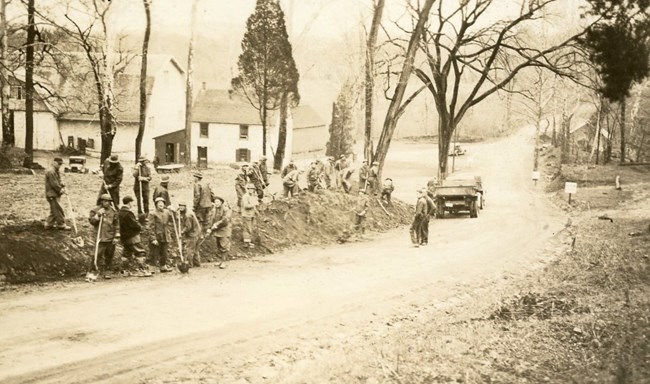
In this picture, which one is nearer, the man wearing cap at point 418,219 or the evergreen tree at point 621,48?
the evergreen tree at point 621,48

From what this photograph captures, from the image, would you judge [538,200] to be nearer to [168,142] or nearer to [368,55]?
[368,55]

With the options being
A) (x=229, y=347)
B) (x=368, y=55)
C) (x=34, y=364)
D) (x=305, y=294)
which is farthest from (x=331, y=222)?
(x=34, y=364)

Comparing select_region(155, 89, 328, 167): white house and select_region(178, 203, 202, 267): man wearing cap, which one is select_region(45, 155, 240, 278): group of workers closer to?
select_region(178, 203, 202, 267): man wearing cap

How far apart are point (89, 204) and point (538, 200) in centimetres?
2442

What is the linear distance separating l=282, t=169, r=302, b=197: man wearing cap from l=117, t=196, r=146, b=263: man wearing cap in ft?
23.6

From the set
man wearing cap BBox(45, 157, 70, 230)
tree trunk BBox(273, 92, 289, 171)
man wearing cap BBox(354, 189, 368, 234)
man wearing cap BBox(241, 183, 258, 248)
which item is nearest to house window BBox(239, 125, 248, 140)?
tree trunk BBox(273, 92, 289, 171)

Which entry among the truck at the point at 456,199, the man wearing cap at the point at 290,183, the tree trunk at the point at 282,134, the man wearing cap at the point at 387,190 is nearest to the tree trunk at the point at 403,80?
the man wearing cap at the point at 387,190

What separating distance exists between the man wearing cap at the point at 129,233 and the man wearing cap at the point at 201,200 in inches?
77.7

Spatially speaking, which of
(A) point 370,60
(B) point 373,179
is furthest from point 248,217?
(A) point 370,60

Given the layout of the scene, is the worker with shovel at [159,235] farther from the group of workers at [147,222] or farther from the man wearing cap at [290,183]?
the man wearing cap at [290,183]

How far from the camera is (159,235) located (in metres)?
14.6

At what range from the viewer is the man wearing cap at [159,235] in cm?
1448

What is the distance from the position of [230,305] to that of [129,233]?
3.90 m

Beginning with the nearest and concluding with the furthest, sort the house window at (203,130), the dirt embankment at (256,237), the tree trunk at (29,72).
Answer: the dirt embankment at (256,237)
the tree trunk at (29,72)
the house window at (203,130)
